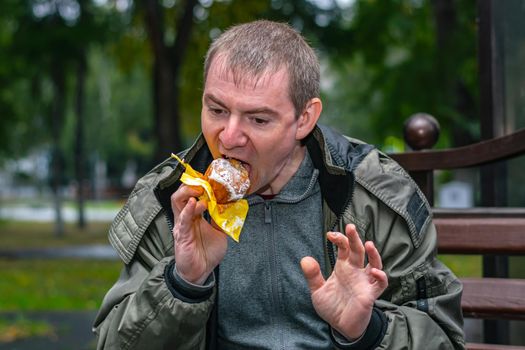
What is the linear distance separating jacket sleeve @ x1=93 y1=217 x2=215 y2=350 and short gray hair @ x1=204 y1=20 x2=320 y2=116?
1.73 ft

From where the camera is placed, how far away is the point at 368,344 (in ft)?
6.47

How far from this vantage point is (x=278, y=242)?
2.26m

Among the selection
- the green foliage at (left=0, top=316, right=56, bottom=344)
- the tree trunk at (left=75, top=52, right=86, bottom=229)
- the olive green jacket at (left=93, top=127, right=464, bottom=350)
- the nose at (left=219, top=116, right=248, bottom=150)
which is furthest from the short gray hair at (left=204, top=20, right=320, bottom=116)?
the tree trunk at (left=75, top=52, right=86, bottom=229)

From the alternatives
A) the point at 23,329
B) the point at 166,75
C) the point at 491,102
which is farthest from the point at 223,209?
the point at 166,75

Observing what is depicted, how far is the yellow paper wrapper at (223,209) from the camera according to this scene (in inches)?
78.5

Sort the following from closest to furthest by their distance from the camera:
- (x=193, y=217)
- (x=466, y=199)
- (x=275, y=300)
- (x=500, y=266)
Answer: (x=193, y=217)
(x=275, y=300)
(x=500, y=266)
(x=466, y=199)

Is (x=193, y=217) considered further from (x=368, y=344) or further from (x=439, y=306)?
(x=439, y=306)

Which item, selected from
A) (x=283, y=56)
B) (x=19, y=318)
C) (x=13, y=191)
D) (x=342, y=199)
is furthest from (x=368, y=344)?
(x=13, y=191)

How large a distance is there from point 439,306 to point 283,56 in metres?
0.76

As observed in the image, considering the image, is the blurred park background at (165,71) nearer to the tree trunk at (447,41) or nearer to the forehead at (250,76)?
the tree trunk at (447,41)

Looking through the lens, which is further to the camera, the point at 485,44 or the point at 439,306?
the point at 485,44

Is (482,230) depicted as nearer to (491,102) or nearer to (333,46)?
(491,102)

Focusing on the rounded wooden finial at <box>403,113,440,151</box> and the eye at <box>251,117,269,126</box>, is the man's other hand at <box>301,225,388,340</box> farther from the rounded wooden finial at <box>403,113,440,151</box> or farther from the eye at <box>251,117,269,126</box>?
the rounded wooden finial at <box>403,113,440,151</box>

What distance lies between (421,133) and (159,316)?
3.69 feet
